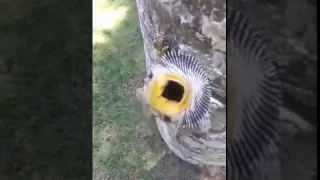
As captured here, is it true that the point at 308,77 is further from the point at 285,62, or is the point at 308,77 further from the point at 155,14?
the point at 155,14

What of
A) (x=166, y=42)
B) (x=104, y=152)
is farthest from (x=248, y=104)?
(x=104, y=152)

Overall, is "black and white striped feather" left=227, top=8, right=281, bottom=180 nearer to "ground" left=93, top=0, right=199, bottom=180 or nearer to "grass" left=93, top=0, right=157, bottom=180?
"ground" left=93, top=0, right=199, bottom=180

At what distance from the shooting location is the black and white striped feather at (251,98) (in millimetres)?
1055

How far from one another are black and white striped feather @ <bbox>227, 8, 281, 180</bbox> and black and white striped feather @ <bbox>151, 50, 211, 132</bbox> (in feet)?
0.23

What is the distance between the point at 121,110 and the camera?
1.10 m

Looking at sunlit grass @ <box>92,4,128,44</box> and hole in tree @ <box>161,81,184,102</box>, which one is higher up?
sunlit grass @ <box>92,4,128,44</box>
